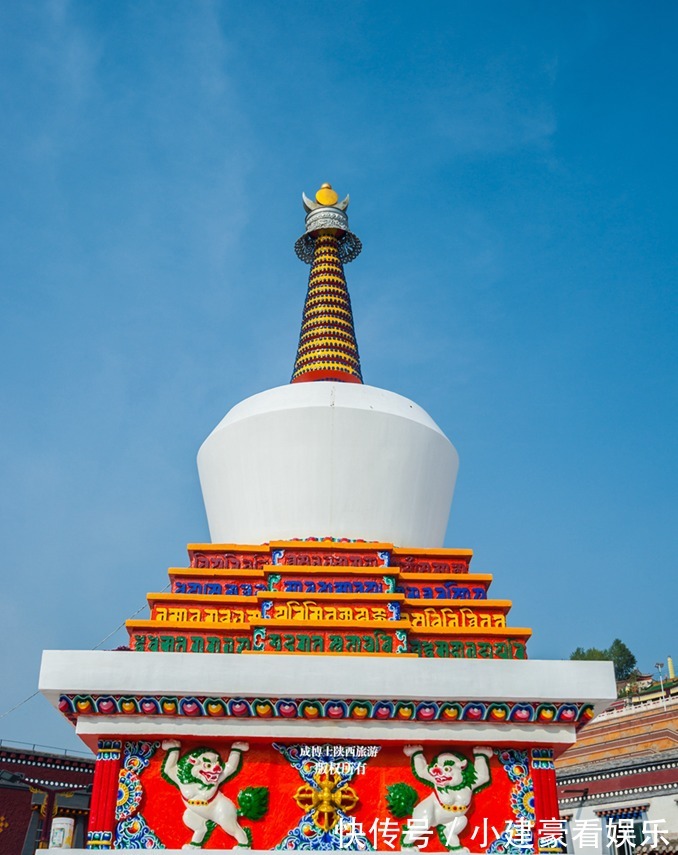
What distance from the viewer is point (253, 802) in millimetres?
8031

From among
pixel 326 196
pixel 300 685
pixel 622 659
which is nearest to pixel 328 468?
pixel 300 685

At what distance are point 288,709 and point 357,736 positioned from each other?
68 centimetres

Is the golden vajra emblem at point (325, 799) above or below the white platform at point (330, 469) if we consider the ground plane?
below

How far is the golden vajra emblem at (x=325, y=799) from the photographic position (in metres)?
8.01

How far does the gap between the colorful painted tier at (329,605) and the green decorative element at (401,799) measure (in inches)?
48.9

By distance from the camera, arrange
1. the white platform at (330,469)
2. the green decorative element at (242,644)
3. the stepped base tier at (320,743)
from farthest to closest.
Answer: the white platform at (330,469) < the green decorative element at (242,644) < the stepped base tier at (320,743)

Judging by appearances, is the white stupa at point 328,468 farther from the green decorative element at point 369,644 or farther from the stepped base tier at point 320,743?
the stepped base tier at point 320,743

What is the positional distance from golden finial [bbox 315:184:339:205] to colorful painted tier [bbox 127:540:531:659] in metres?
7.90

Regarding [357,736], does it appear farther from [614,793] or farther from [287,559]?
[614,793]

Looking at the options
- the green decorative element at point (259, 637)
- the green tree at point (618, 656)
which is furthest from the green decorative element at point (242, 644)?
the green tree at point (618, 656)

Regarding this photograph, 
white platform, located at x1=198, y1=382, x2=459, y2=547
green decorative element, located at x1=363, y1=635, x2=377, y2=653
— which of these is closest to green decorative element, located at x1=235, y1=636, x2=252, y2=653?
green decorative element, located at x1=363, y1=635, x2=377, y2=653

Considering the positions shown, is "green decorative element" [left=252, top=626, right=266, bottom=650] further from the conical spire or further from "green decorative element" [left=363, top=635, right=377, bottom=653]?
the conical spire

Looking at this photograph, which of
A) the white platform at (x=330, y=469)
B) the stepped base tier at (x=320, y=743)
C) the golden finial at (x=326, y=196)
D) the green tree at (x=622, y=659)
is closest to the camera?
the stepped base tier at (x=320, y=743)

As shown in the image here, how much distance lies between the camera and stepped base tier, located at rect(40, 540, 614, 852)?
315 inches
